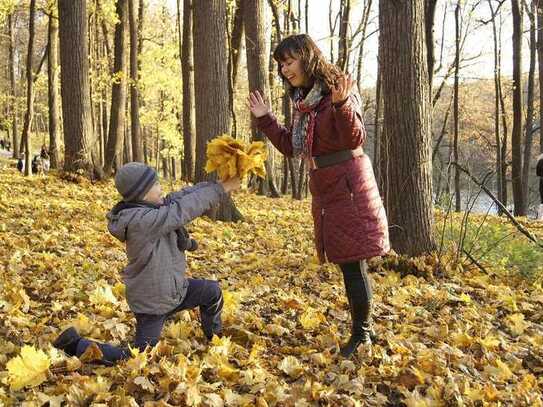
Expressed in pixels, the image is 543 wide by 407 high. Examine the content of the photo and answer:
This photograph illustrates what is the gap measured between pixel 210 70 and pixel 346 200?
5.45 m

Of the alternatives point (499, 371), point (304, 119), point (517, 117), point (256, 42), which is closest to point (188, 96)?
point (256, 42)

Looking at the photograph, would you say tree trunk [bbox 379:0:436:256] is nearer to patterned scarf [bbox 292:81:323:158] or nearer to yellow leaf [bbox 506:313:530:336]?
yellow leaf [bbox 506:313:530:336]

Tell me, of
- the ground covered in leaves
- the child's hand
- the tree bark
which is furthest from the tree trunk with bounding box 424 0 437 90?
the tree bark

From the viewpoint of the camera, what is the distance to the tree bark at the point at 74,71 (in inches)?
388

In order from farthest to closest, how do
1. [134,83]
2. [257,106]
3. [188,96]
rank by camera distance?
1. [134,83]
2. [188,96]
3. [257,106]

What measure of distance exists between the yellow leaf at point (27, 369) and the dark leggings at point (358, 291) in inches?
71.8

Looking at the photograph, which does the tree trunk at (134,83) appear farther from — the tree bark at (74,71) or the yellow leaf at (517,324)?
the yellow leaf at (517,324)

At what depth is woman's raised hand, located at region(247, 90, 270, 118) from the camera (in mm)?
3395

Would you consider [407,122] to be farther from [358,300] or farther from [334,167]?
[358,300]

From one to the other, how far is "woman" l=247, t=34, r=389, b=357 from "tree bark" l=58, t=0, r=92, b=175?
801cm

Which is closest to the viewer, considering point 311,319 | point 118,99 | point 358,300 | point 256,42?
point 358,300

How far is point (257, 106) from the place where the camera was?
3420 mm

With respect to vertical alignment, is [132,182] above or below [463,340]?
above

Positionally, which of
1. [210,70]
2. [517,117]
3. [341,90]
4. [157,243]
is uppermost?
[210,70]
